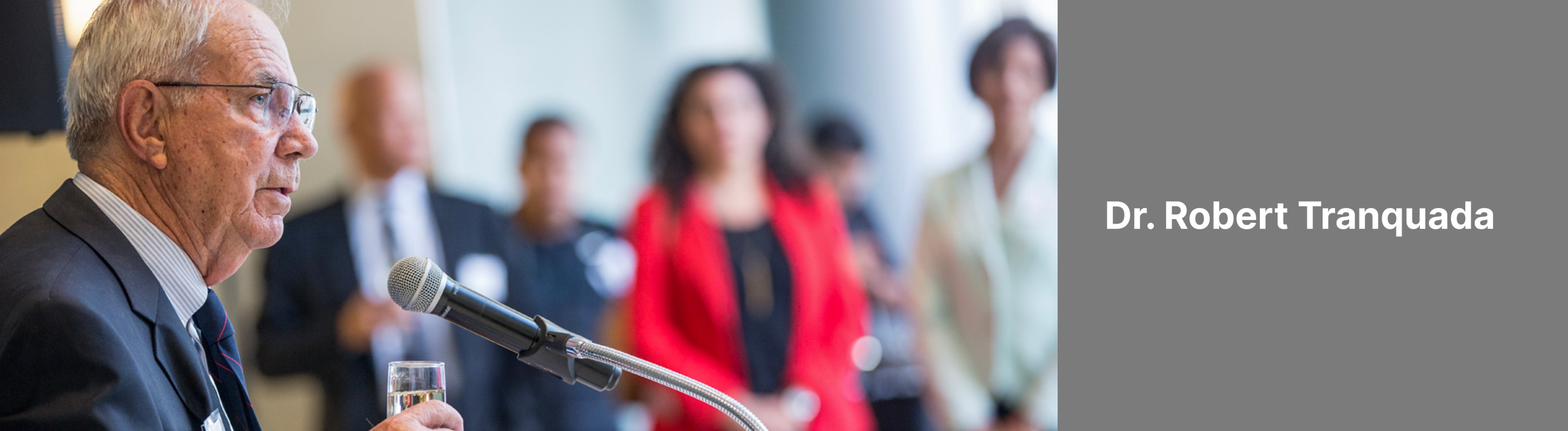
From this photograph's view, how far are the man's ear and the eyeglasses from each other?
36 millimetres

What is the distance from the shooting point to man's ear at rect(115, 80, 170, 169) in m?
1.13

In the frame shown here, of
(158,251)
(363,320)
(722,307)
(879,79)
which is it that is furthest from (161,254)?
(879,79)

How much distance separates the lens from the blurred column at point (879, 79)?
13.6 feet

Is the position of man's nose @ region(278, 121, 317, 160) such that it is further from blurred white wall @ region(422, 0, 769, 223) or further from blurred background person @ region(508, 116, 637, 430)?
blurred white wall @ region(422, 0, 769, 223)

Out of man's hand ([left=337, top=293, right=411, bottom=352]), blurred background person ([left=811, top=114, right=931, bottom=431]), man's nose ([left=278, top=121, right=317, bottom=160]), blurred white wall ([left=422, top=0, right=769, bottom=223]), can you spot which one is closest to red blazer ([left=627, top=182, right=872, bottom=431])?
blurred background person ([left=811, top=114, right=931, bottom=431])

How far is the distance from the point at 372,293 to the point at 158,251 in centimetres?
206

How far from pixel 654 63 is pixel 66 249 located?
3.02 metres

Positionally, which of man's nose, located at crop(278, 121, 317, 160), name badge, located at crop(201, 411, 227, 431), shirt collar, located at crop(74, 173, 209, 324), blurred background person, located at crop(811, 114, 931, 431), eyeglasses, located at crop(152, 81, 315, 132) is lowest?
blurred background person, located at crop(811, 114, 931, 431)

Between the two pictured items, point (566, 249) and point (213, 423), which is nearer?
point (213, 423)

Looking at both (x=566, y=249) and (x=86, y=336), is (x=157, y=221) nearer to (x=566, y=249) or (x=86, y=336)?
(x=86, y=336)

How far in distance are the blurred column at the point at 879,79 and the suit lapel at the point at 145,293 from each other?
3.13m

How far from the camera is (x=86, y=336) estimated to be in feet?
3.05
